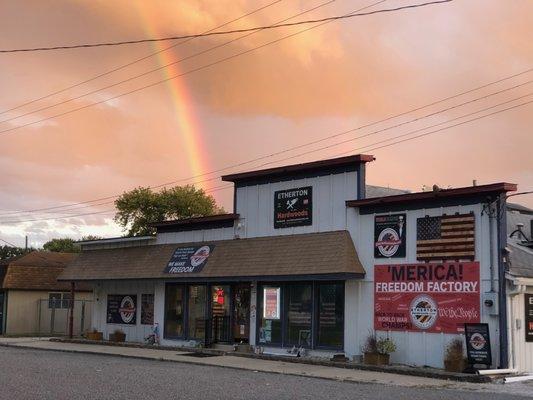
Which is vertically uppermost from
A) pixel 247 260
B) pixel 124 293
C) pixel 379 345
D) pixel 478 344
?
pixel 247 260

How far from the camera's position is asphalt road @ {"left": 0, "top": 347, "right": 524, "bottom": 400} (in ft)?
45.0

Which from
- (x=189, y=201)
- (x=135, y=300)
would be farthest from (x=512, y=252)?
(x=189, y=201)

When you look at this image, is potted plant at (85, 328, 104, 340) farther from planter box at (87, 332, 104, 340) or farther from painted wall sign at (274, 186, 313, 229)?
painted wall sign at (274, 186, 313, 229)

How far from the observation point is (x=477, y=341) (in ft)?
63.3

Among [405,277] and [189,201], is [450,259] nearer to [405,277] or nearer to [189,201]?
[405,277]

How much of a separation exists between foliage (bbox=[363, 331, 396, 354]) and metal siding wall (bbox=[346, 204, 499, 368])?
1.22 feet

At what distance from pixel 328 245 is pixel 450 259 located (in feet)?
14.2

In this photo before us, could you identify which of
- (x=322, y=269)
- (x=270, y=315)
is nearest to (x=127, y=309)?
(x=270, y=315)

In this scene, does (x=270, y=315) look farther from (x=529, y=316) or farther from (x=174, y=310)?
(x=529, y=316)

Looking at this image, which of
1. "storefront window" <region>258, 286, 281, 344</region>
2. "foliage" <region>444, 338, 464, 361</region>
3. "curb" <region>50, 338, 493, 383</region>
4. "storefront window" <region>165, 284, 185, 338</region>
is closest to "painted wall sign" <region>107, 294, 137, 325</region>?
"storefront window" <region>165, 284, 185, 338</region>

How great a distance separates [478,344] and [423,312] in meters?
2.28

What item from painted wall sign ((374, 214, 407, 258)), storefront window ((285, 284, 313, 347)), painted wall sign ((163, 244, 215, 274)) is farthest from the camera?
painted wall sign ((163, 244, 215, 274))

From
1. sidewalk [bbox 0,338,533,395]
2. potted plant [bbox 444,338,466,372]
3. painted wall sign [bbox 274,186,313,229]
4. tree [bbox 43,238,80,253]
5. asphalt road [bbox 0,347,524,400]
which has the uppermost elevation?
tree [bbox 43,238,80,253]

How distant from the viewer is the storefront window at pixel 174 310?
29094 mm
